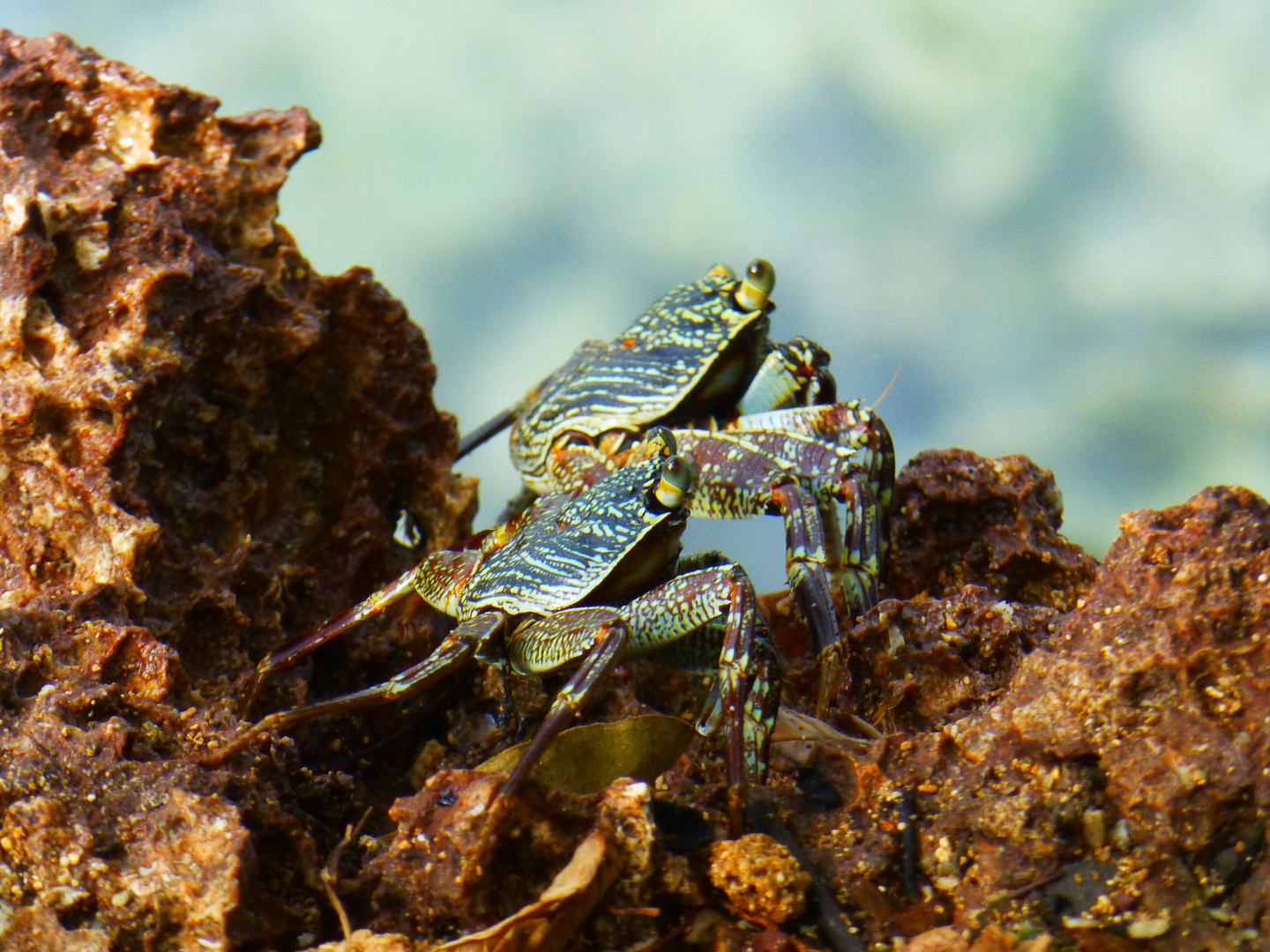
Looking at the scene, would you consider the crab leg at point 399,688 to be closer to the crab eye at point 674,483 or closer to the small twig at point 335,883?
the small twig at point 335,883

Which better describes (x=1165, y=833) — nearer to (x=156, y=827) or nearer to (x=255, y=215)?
(x=156, y=827)

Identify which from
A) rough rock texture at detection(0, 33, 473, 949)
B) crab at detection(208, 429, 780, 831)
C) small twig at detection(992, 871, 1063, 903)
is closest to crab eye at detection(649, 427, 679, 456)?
crab at detection(208, 429, 780, 831)

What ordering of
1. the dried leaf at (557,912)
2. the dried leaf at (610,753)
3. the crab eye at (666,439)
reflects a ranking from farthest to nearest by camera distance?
the crab eye at (666,439)
the dried leaf at (610,753)
the dried leaf at (557,912)

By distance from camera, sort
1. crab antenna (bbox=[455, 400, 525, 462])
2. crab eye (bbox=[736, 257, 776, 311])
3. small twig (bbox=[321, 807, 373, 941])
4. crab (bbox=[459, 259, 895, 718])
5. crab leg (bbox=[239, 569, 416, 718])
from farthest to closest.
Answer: crab antenna (bbox=[455, 400, 525, 462]) < crab eye (bbox=[736, 257, 776, 311]) < crab (bbox=[459, 259, 895, 718]) < crab leg (bbox=[239, 569, 416, 718]) < small twig (bbox=[321, 807, 373, 941])

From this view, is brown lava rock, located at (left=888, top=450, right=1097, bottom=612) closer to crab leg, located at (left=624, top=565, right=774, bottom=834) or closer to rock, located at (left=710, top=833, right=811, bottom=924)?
crab leg, located at (left=624, top=565, right=774, bottom=834)

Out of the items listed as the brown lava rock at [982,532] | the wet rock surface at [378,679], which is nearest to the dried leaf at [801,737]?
the wet rock surface at [378,679]

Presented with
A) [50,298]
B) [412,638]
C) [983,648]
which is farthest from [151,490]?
[983,648]
